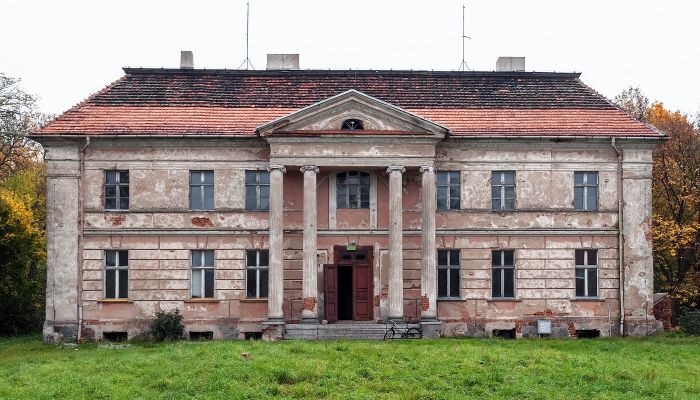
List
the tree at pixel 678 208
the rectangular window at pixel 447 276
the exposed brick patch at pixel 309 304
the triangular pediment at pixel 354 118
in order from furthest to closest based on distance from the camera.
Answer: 1. the tree at pixel 678 208
2. the rectangular window at pixel 447 276
3. the triangular pediment at pixel 354 118
4. the exposed brick patch at pixel 309 304

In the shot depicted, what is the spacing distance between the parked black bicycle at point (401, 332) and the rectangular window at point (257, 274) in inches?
195

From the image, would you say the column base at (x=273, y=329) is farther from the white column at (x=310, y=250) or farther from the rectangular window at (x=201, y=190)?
the rectangular window at (x=201, y=190)

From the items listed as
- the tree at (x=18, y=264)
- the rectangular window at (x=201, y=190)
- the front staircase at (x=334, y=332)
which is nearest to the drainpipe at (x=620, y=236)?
the front staircase at (x=334, y=332)

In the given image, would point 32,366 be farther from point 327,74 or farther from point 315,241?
point 327,74

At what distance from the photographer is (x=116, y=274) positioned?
98.8 ft

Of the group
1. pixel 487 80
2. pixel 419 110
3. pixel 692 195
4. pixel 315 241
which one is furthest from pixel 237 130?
pixel 692 195

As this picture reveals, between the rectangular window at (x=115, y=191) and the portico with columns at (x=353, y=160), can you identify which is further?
the rectangular window at (x=115, y=191)

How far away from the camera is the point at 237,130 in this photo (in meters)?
Result: 30.1

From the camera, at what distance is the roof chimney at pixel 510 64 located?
34812mm

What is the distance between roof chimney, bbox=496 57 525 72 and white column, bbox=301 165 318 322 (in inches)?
415

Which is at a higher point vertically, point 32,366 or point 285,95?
point 285,95

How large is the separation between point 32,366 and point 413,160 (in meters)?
14.0

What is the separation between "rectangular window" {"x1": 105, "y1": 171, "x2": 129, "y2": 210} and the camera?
99.2ft

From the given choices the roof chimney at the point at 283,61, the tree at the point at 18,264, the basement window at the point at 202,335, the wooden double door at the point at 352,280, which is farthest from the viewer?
the roof chimney at the point at 283,61
